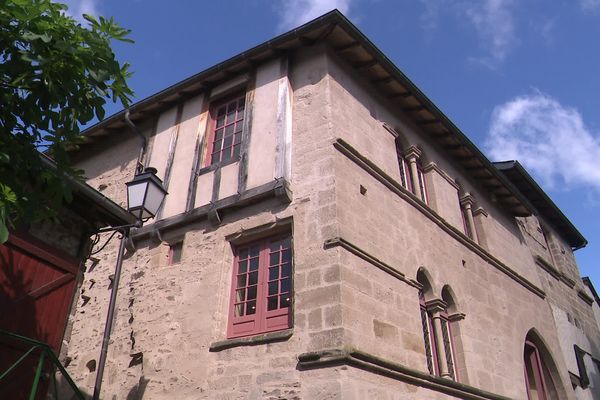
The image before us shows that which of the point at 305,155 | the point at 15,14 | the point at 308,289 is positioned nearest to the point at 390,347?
the point at 308,289

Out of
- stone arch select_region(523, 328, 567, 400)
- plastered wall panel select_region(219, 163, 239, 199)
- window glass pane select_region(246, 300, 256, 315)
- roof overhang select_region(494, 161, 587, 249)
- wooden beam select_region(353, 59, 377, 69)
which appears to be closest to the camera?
window glass pane select_region(246, 300, 256, 315)

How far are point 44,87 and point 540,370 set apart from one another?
10.2 m

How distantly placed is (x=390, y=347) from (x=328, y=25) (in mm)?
4536

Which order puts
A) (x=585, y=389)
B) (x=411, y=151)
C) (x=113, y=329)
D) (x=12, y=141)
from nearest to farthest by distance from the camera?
(x=12, y=141) < (x=113, y=329) < (x=411, y=151) < (x=585, y=389)

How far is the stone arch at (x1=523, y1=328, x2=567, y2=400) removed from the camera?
9.83 meters

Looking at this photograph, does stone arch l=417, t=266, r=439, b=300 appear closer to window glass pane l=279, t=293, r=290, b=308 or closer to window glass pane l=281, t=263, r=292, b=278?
window glass pane l=281, t=263, r=292, b=278

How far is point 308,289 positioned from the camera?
19.5 feet

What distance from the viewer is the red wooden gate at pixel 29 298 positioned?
177 inches

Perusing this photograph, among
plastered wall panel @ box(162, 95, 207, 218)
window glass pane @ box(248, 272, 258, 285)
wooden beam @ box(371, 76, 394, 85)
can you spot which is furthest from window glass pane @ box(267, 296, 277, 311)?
wooden beam @ box(371, 76, 394, 85)

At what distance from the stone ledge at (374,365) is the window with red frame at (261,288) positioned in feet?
2.33

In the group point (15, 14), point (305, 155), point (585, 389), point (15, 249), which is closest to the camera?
point (15, 14)

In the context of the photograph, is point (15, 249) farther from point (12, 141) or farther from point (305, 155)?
point (305, 155)

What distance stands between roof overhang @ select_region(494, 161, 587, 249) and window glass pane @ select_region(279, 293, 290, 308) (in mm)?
8985

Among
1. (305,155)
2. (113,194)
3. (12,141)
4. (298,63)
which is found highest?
(298,63)
